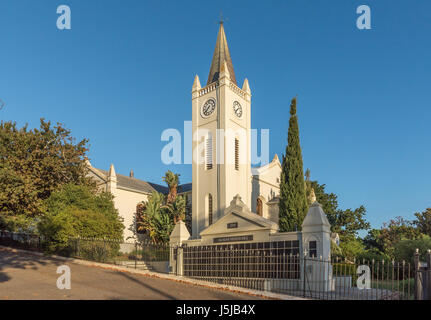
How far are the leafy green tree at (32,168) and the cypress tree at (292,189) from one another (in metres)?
16.5

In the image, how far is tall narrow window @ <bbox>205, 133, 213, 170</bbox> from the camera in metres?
29.6

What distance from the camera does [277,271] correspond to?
1570cm

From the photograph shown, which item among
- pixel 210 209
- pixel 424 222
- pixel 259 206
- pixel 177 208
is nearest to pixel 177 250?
pixel 210 209

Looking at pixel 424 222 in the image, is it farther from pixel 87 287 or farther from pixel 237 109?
pixel 87 287

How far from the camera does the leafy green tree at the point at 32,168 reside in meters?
23.5

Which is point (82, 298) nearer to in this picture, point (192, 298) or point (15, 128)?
point (192, 298)

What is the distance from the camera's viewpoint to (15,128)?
88.8 feet

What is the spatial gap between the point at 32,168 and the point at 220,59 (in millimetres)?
18504

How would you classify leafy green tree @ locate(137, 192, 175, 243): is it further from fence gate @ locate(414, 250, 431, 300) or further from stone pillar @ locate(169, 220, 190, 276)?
fence gate @ locate(414, 250, 431, 300)

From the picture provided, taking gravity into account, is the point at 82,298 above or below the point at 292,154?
below

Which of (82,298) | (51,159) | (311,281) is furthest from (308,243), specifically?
(51,159)

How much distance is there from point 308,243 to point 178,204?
18594 millimetres

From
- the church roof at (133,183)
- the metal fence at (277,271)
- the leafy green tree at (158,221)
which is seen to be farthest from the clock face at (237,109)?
the metal fence at (277,271)

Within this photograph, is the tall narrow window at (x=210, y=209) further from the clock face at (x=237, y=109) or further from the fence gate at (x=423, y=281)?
the fence gate at (x=423, y=281)
